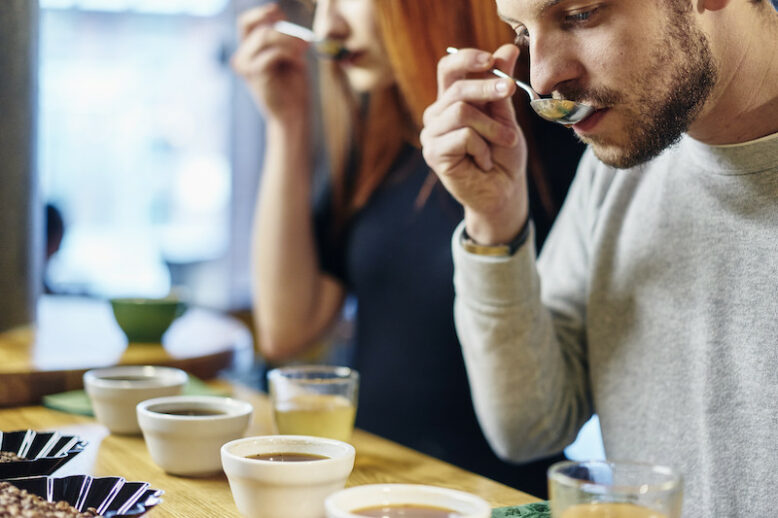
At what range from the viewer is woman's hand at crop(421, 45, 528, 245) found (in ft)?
3.63

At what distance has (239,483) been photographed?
0.77 meters

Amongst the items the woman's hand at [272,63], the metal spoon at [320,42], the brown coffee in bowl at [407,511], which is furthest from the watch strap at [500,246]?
the woman's hand at [272,63]

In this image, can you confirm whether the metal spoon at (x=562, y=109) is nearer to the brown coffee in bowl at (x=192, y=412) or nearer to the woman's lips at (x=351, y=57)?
the brown coffee in bowl at (x=192, y=412)

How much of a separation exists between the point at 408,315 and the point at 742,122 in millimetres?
797

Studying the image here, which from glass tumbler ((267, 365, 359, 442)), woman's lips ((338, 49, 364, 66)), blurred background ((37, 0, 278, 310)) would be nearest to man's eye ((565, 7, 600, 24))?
glass tumbler ((267, 365, 359, 442))

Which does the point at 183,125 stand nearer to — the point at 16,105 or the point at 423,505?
the point at 16,105

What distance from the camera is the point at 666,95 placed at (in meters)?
1.01

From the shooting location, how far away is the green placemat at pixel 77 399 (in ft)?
4.09

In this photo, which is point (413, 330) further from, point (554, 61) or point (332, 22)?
point (554, 61)

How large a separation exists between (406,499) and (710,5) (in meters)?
0.71

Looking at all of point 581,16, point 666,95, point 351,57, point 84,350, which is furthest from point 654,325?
point 84,350

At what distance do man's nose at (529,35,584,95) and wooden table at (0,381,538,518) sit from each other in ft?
1.59

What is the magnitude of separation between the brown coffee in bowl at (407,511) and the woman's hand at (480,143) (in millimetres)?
552

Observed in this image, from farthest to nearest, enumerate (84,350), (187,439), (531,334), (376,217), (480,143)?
(376,217) → (84,350) → (531,334) → (480,143) → (187,439)
